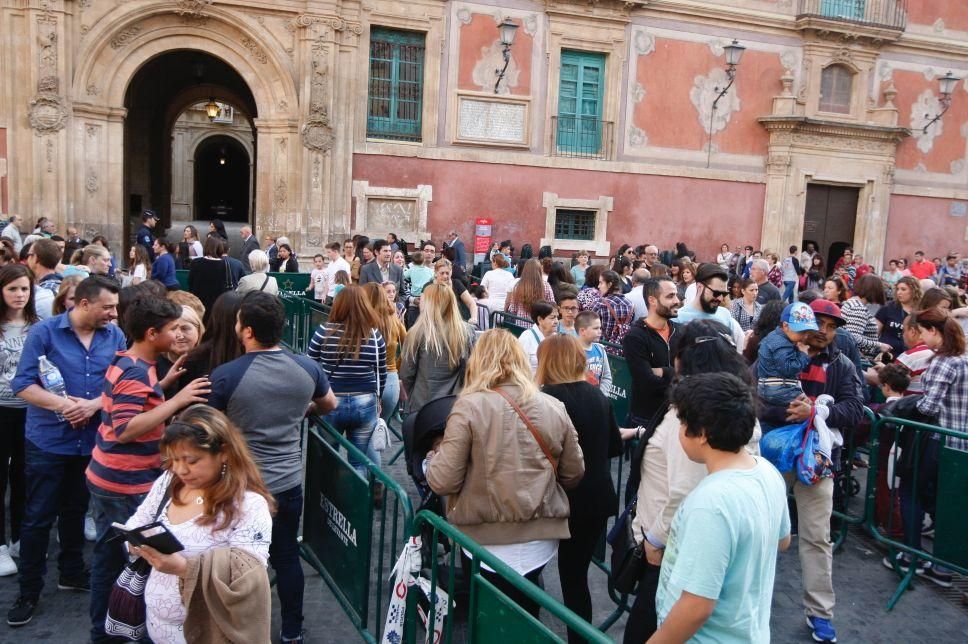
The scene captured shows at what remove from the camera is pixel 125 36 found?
17.5 metres

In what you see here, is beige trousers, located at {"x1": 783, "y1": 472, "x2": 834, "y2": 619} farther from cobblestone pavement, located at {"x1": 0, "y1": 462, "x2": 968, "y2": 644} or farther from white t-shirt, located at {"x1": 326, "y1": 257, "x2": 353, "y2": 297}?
white t-shirt, located at {"x1": 326, "y1": 257, "x2": 353, "y2": 297}

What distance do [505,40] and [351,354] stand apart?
48.9ft

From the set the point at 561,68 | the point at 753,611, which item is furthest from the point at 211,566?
the point at 561,68

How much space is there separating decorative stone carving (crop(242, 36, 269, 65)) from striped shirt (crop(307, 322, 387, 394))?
1406cm

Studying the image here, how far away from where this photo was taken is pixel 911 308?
816cm

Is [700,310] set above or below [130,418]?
above

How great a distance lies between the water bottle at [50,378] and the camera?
15.1 ft

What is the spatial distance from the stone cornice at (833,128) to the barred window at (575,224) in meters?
5.51

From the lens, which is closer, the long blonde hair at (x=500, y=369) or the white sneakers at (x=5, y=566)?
the long blonde hair at (x=500, y=369)

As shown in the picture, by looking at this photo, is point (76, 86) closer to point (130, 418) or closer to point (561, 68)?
point (561, 68)

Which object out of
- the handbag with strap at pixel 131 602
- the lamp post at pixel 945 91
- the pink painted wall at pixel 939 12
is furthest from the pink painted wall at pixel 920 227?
the handbag with strap at pixel 131 602

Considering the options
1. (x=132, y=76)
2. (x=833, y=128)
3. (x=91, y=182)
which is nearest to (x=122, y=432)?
(x=91, y=182)

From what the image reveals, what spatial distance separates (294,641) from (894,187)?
76.9ft

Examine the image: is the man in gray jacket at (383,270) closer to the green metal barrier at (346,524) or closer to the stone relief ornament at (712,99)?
the green metal barrier at (346,524)
